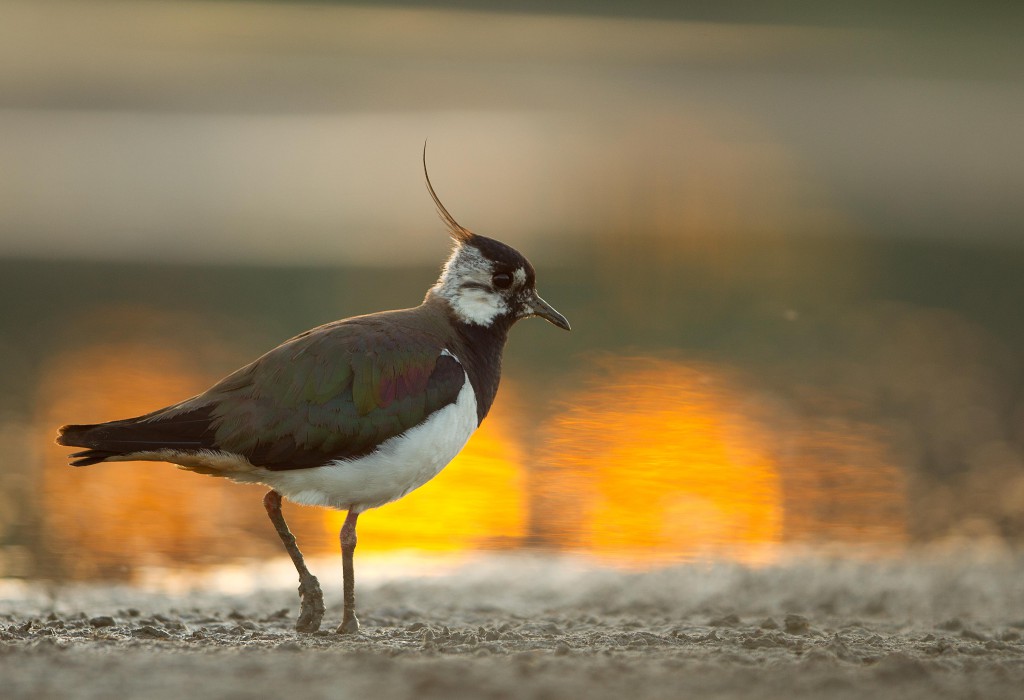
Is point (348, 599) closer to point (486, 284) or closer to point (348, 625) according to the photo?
point (348, 625)

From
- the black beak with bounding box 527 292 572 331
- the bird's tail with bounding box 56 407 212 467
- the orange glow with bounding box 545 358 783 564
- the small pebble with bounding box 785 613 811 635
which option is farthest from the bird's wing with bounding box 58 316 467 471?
the orange glow with bounding box 545 358 783 564

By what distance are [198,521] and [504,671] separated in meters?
4.36

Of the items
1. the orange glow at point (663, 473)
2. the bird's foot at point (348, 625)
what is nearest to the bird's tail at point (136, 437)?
the bird's foot at point (348, 625)

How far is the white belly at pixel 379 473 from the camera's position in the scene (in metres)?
6.30

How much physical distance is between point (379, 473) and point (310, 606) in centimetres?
72

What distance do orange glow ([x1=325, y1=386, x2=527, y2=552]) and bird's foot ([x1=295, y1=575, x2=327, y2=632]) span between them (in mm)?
2215

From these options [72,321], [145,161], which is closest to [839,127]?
[145,161]

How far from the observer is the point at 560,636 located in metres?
6.25

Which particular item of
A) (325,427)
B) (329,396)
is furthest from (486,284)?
(325,427)

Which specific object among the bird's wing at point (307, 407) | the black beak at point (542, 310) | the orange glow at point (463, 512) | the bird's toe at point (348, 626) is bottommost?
the bird's toe at point (348, 626)

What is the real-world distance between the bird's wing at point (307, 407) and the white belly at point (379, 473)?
45mm

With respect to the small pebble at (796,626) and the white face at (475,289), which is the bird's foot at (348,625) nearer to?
the white face at (475,289)

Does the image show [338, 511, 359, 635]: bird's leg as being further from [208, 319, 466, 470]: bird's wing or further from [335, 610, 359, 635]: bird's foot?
[208, 319, 466, 470]: bird's wing

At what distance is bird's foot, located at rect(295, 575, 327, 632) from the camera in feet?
21.0
